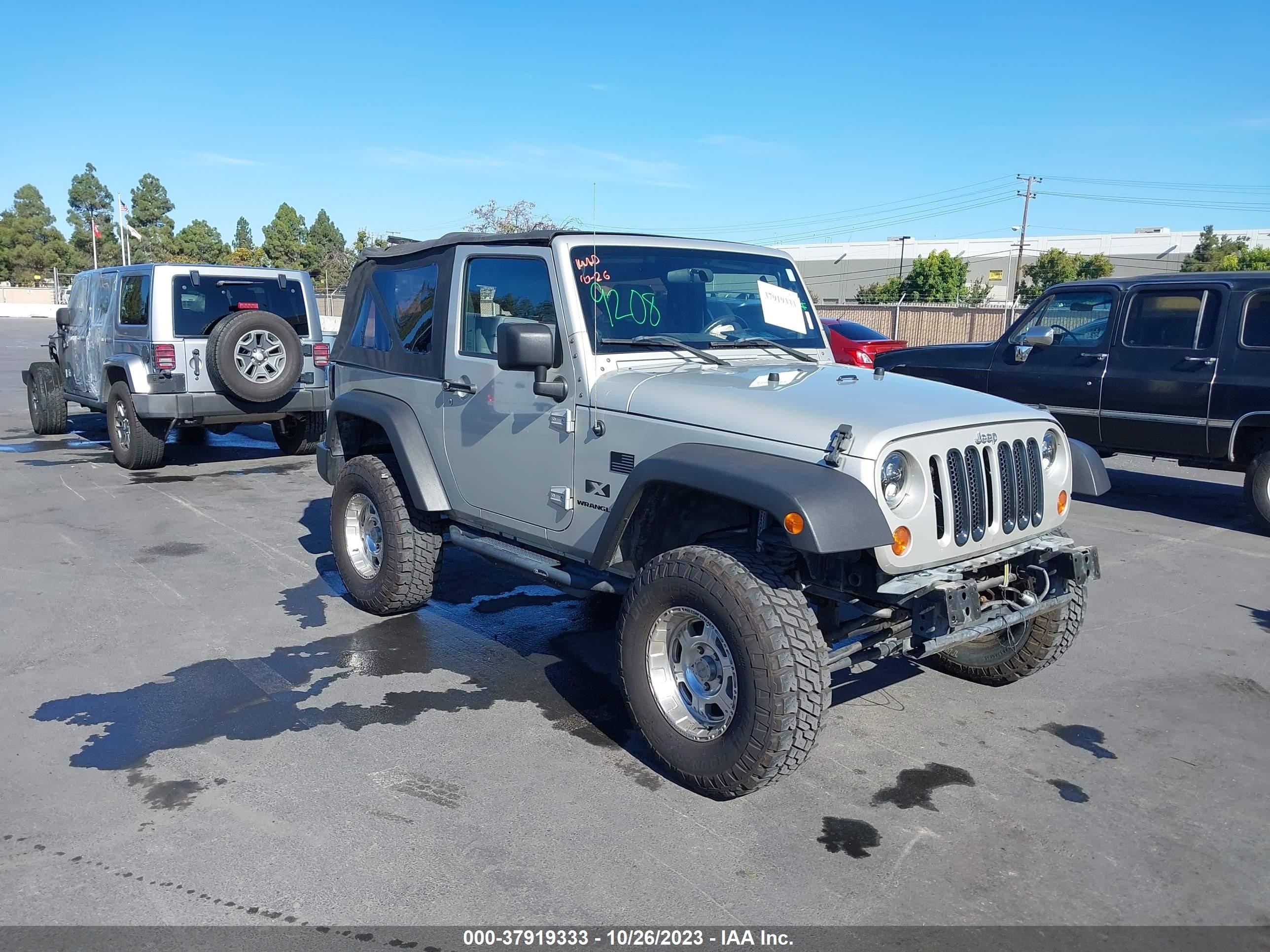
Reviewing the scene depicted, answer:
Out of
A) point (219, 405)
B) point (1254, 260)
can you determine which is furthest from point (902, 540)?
point (1254, 260)

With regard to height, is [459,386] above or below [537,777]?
above

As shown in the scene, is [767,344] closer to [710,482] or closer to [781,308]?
[781,308]

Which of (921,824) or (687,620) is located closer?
(921,824)

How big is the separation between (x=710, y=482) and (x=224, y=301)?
8217mm

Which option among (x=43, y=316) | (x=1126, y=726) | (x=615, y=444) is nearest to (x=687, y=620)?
(x=615, y=444)

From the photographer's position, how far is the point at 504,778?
384 centimetres

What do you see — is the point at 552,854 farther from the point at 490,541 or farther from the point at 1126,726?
the point at 1126,726

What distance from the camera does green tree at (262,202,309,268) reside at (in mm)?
76500

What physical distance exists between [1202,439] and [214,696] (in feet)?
26.4

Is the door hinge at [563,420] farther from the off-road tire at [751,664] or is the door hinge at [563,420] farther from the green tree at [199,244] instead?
the green tree at [199,244]

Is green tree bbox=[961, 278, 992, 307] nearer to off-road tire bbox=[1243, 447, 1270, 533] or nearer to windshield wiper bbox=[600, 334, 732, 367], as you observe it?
off-road tire bbox=[1243, 447, 1270, 533]

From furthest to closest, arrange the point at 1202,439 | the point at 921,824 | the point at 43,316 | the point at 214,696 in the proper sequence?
1. the point at 43,316
2. the point at 1202,439
3. the point at 214,696
4. the point at 921,824

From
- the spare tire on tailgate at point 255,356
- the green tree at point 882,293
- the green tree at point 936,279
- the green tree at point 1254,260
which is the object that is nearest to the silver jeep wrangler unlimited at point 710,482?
the spare tire on tailgate at point 255,356

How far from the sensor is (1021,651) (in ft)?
14.9
